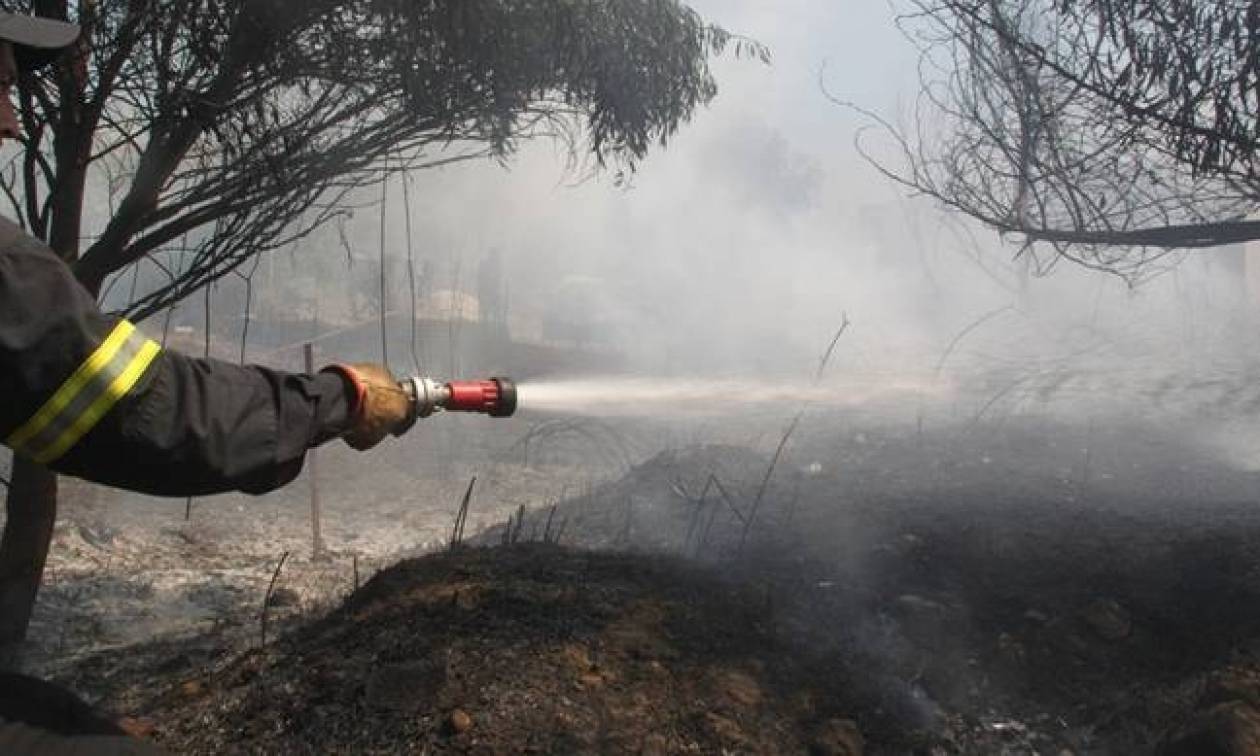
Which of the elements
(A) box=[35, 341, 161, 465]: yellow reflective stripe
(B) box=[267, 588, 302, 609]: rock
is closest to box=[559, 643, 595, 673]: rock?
(A) box=[35, 341, 161, 465]: yellow reflective stripe

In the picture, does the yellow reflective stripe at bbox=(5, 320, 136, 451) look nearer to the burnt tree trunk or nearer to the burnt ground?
the burnt ground

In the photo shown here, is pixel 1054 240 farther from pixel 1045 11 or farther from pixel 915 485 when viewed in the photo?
pixel 915 485

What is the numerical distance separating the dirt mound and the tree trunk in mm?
815

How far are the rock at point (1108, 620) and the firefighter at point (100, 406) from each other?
8.76 feet

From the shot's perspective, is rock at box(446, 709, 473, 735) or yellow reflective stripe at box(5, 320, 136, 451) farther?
rock at box(446, 709, 473, 735)

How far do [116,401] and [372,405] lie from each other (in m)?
0.53

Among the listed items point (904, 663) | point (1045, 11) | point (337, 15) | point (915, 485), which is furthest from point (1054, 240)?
point (337, 15)

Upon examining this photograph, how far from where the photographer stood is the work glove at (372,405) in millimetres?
1800

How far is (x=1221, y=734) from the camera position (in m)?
2.32

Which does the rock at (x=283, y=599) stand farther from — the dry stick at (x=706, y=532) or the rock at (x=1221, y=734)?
the rock at (x=1221, y=734)

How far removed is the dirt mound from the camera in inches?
98.5

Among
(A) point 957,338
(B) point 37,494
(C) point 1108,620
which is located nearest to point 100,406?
(B) point 37,494

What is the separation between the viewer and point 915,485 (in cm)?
566

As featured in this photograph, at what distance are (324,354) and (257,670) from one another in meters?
13.2
